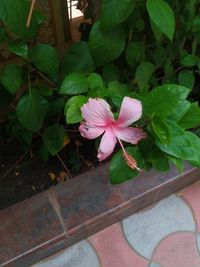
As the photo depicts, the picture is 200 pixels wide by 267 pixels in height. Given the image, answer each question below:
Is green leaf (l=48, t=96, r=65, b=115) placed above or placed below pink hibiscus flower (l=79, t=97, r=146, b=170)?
below

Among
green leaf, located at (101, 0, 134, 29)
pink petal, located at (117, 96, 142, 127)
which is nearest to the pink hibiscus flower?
pink petal, located at (117, 96, 142, 127)

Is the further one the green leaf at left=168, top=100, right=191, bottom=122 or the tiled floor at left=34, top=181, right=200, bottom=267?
the tiled floor at left=34, top=181, right=200, bottom=267

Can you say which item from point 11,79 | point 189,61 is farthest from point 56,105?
point 189,61

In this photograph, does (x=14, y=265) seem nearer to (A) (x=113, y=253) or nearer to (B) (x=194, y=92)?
(A) (x=113, y=253)

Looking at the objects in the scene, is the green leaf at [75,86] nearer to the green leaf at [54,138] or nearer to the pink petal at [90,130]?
the pink petal at [90,130]

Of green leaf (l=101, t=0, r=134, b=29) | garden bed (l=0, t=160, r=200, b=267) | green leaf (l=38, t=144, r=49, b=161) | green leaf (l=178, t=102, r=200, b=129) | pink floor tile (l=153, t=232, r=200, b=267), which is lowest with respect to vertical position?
pink floor tile (l=153, t=232, r=200, b=267)

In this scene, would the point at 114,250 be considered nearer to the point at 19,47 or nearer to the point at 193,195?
the point at 193,195

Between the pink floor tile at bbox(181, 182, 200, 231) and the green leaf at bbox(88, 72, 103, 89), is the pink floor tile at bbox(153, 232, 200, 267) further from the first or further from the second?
the green leaf at bbox(88, 72, 103, 89)
